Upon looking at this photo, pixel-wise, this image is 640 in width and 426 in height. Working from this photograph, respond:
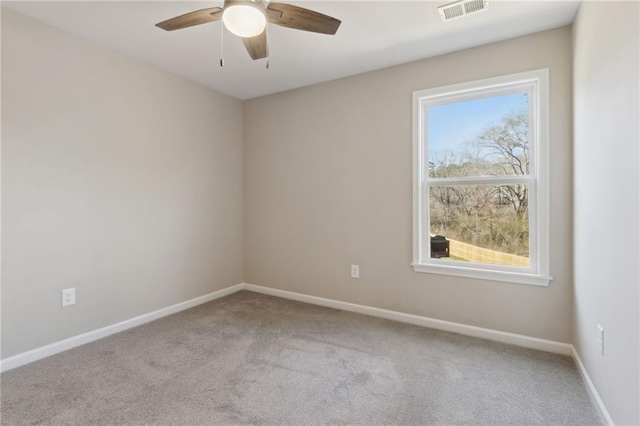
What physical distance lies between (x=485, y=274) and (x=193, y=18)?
2801mm

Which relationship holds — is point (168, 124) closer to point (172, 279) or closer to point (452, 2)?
point (172, 279)

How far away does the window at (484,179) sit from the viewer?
246cm

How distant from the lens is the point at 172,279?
3215 millimetres

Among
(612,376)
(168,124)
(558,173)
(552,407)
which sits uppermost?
(168,124)

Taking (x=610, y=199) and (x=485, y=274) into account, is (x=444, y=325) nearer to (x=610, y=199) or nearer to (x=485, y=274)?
(x=485, y=274)

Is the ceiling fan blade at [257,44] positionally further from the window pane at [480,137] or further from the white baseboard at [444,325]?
the white baseboard at [444,325]

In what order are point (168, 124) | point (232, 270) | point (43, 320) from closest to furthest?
1. point (43, 320)
2. point (168, 124)
3. point (232, 270)

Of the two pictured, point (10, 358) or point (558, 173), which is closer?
point (10, 358)

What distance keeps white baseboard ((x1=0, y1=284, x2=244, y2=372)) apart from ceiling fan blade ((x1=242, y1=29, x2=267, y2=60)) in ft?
8.28

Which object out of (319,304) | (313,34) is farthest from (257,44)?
(319,304)

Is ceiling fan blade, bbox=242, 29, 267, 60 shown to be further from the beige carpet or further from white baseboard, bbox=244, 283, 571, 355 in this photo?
white baseboard, bbox=244, 283, 571, 355

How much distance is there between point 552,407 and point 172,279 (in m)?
3.20

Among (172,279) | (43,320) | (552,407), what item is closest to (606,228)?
(552,407)

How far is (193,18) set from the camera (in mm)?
1805
